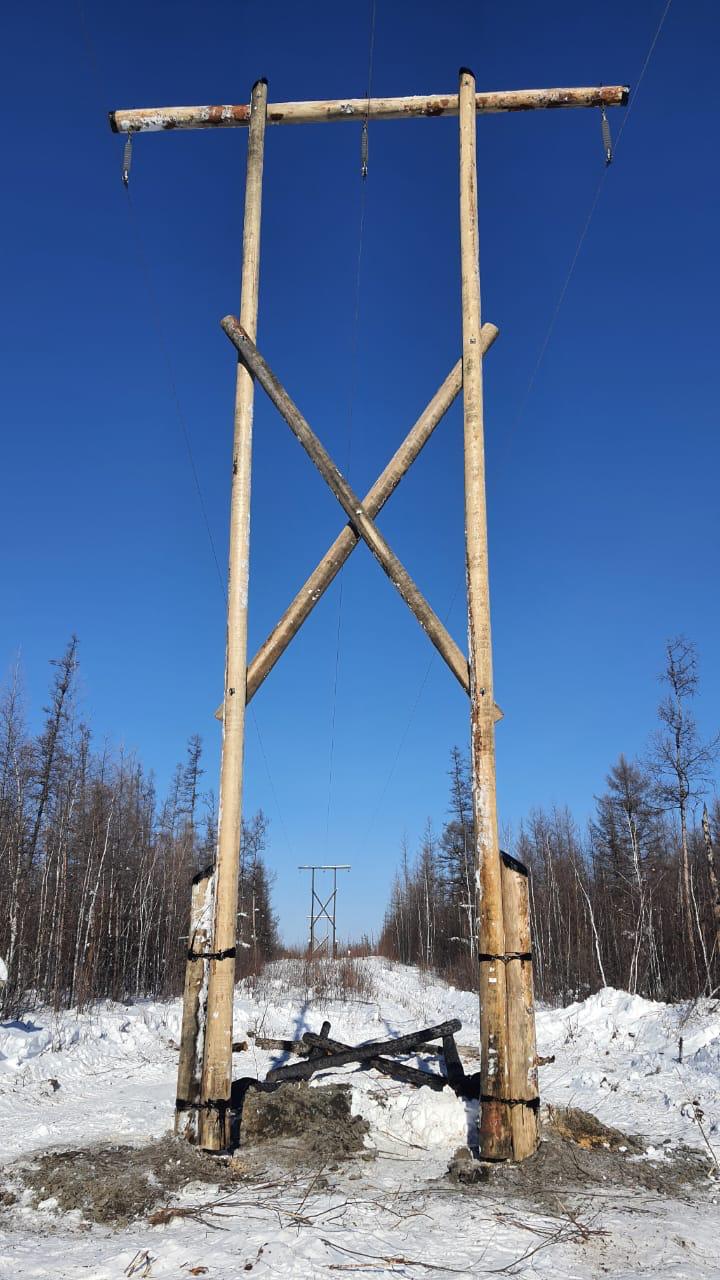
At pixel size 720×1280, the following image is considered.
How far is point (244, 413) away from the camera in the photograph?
6.36 metres

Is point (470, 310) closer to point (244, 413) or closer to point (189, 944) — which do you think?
point (244, 413)

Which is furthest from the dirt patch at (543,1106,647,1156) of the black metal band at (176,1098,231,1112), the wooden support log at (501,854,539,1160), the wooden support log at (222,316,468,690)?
the wooden support log at (222,316,468,690)

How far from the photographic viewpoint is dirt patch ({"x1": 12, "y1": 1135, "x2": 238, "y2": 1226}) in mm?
4133

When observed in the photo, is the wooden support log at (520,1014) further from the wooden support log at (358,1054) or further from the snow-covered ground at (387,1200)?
the wooden support log at (358,1054)

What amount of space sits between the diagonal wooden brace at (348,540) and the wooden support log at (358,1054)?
3.08 meters

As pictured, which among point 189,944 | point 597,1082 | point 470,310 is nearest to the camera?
point 189,944

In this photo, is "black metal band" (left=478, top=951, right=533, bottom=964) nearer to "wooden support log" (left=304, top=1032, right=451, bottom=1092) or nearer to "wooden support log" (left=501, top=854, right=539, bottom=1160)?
"wooden support log" (left=501, top=854, right=539, bottom=1160)

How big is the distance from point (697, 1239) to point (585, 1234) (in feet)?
1.68

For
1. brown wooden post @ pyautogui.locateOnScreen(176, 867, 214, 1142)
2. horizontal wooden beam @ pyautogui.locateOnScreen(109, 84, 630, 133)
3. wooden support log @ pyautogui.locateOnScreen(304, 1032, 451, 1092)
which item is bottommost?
wooden support log @ pyautogui.locateOnScreen(304, 1032, 451, 1092)

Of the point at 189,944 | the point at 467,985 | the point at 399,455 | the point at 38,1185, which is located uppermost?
the point at 399,455

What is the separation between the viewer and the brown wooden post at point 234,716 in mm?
5246

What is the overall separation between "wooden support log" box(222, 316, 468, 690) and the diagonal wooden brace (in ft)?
0.48

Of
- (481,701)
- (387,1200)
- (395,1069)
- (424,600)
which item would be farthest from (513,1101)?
(424,600)

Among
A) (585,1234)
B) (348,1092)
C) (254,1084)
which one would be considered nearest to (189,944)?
(254,1084)
